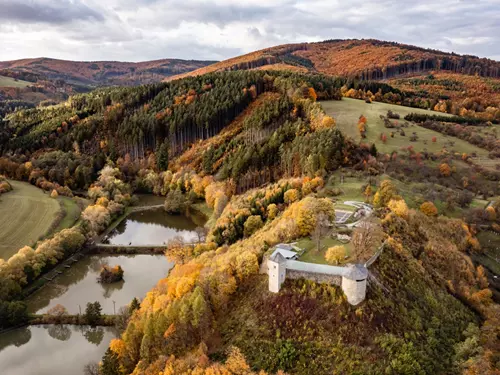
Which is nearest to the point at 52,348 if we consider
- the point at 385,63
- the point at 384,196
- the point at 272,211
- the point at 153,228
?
the point at 272,211

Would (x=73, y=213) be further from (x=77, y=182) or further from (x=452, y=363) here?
(x=452, y=363)

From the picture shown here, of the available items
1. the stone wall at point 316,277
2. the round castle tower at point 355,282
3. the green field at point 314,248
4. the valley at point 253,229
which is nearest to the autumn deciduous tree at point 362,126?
the valley at point 253,229

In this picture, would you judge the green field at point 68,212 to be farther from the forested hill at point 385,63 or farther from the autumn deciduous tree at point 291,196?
the forested hill at point 385,63

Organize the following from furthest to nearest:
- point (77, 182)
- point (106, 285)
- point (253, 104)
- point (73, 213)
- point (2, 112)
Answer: point (2, 112), point (253, 104), point (77, 182), point (73, 213), point (106, 285)

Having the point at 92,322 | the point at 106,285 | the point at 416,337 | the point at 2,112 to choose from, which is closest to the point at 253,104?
the point at 106,285

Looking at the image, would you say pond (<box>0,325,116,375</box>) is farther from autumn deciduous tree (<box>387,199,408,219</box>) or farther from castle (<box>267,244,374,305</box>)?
autumn deciduous tree (<box>387,199,408,219</box>)
